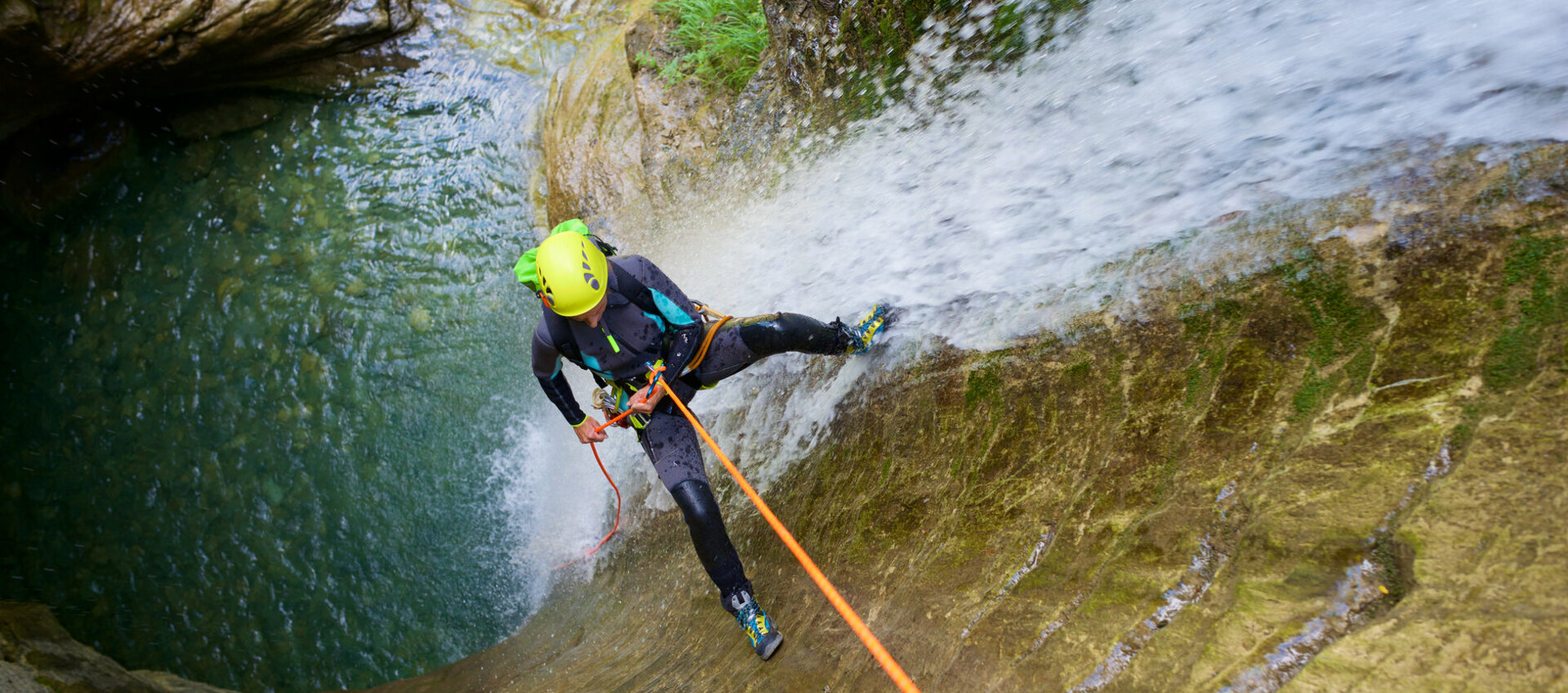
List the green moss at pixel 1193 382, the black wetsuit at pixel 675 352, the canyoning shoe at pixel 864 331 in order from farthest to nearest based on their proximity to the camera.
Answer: the canyoning shoe at pixel 864 331, the black wetsuit at pixel 675 352, the green moss at pixel 1193 382

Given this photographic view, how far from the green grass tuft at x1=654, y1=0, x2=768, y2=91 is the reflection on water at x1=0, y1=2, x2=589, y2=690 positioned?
83.5 inches

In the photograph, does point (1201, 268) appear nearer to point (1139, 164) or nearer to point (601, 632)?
point (1139, 164)

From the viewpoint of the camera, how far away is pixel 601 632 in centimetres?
420

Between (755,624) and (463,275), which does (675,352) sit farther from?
(463,275)

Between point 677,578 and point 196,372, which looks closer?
point 677,578

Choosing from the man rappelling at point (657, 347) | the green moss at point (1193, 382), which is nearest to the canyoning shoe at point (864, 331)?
the man rappelling at point (657, 347)

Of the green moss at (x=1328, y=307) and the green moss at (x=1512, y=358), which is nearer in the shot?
the green moss at (x=1512, y=358)

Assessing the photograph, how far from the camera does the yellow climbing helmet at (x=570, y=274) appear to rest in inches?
113

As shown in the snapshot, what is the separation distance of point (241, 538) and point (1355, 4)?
7.95 meters

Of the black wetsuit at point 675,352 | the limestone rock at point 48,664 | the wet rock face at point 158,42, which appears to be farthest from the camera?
the wet rock face at point 158,42

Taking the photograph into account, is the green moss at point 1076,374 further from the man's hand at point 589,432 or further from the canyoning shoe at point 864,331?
the man's hand at point 589,432

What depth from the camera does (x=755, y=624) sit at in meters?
2.87

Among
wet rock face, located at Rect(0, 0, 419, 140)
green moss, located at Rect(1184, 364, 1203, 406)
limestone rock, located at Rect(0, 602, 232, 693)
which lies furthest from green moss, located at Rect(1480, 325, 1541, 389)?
wet rock face, located at Rect(0, 0, 419, 140)

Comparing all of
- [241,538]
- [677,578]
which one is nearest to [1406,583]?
[677,578]
